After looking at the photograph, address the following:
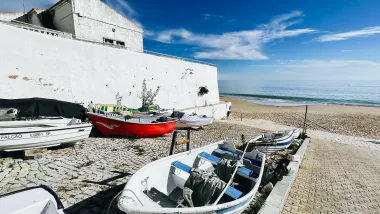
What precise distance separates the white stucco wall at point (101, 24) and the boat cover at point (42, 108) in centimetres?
599

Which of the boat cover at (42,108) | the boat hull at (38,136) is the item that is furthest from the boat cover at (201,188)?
the boat cover at (42,108)

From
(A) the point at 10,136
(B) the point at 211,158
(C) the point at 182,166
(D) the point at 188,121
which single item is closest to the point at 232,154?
(B) the point at 211,158

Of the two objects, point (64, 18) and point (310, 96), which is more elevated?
point (64, 18)

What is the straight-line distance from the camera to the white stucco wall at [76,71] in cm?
848

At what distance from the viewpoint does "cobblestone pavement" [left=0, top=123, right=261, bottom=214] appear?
4445 mm

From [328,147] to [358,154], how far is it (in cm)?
152

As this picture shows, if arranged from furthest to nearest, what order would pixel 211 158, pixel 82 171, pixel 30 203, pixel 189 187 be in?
pixel 82 171 → pixel 211 158 → pixel 189 187 → pixel 30 203

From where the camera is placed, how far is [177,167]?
176 inches

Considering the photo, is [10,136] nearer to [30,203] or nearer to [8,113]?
[8,113]

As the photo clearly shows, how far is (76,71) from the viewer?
10.7 m

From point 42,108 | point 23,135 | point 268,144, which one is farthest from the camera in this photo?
point 268,144

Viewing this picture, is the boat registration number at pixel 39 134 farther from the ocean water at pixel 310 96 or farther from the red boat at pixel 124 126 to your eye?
the ocean water at pixel 310 96

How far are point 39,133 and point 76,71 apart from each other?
544cm

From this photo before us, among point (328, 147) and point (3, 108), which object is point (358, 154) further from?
point (3, 108)
